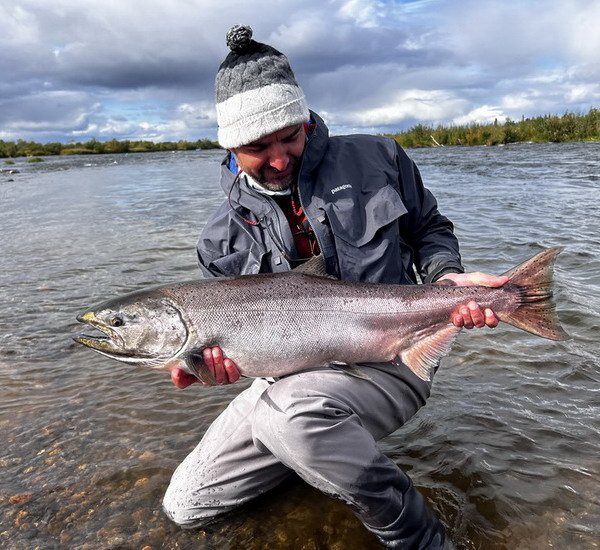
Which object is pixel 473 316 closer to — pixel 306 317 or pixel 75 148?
pixel 306 317

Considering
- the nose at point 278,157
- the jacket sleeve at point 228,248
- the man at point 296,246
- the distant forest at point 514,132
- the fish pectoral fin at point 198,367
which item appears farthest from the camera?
the distant forest at point 514,132

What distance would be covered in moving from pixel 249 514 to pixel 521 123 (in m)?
47.0

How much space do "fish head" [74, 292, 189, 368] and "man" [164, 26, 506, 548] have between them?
0.19m

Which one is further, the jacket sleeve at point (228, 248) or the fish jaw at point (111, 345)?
the jacket sleeve at point (228, 248)

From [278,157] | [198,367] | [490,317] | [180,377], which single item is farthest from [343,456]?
[278,157]

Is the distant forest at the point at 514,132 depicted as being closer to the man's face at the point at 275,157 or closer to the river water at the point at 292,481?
the river water at the point at 292,481

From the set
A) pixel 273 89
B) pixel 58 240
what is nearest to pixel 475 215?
pixel 58 240

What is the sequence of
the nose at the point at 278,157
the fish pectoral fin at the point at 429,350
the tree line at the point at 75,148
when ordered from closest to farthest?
the fish pectoral fin at the point at 429,350 → the nose at the point at 278,157 → the tree line at the point at 75,148

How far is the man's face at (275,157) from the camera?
3.75 meters

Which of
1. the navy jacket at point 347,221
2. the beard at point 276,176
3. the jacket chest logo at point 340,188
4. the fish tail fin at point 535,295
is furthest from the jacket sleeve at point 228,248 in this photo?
the fish tail fin at point 535,295

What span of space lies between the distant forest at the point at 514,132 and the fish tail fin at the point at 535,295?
132 feet

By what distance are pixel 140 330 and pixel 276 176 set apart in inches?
52.6

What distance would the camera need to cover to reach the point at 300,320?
11.3 ft

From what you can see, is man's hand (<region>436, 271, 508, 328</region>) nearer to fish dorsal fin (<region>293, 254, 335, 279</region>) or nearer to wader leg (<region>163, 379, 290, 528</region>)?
fish dorsal fin (<region>293, 254, 335, 279</region>)
